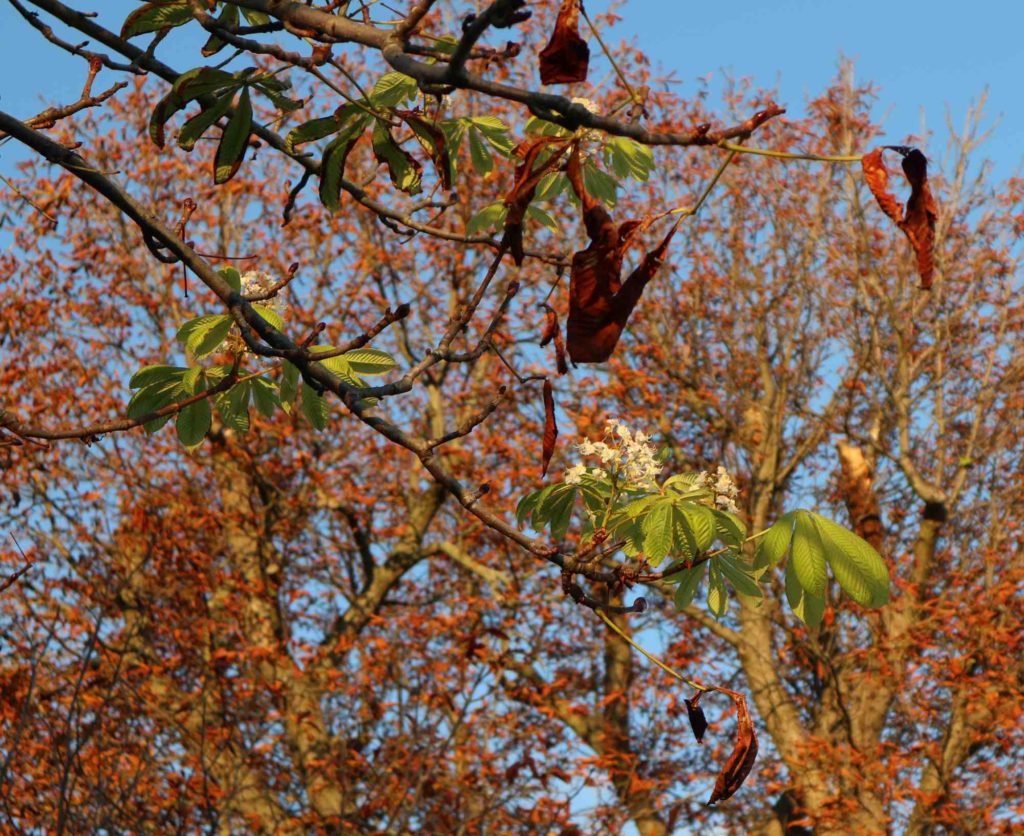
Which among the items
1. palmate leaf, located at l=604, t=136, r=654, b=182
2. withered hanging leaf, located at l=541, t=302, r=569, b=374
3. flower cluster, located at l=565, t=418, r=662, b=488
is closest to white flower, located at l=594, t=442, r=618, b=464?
flower cluster, located at l=565, t=418, r=662, b=488

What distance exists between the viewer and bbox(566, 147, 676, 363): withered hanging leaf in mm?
2129

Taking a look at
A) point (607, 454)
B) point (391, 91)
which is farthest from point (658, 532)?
point (391, 91)

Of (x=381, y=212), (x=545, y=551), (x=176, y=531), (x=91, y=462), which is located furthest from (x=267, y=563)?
(x=545, y=551)

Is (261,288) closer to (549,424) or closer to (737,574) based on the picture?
(549,424)

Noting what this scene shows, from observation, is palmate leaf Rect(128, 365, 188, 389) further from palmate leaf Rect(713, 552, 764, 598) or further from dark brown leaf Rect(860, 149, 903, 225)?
dark brown leaf Rect(860, 149, 903, 225)

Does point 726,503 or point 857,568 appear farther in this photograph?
point 726,503

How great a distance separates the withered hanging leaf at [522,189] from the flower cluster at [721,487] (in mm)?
1012

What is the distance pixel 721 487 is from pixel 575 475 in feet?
1.24

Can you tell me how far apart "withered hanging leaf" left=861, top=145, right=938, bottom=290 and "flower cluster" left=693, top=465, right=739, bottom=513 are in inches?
43.1

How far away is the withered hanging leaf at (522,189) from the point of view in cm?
206

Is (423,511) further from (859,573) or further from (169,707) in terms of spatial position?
(859,573)

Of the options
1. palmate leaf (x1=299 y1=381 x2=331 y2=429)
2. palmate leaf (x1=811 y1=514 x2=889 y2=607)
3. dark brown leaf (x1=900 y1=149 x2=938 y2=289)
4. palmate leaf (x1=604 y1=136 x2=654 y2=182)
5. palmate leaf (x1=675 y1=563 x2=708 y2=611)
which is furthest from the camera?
palmate leaf (x1=604 y1=136 x2=654 y2=182)

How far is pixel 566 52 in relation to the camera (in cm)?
194

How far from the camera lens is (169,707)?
11594mm
